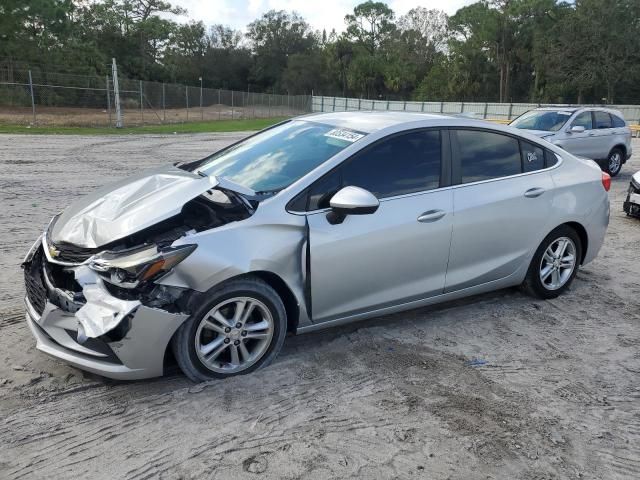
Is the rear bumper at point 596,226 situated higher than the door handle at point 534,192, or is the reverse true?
the door handle at point 534,192

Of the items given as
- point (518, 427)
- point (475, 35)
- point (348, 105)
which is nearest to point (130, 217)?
point (518, 427)

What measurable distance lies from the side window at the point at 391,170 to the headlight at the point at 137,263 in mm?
973

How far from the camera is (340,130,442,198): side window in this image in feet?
12.8

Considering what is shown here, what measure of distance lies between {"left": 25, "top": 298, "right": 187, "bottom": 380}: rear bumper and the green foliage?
109 feet

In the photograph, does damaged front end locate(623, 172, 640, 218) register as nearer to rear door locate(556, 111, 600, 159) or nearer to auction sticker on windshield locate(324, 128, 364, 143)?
rear door locate(556, 111, 600, 159)

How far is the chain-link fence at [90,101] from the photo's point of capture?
2695 centimetres

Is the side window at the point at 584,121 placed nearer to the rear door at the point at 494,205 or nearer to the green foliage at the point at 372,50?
the rear door at the point at 494,205

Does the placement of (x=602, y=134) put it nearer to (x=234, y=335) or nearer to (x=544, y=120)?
(x=544, y=120)

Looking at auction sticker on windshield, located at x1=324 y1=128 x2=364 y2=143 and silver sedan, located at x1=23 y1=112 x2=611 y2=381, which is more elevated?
auction sticker on windshield, located at x1=324 y1=128 x2=364 y2=143

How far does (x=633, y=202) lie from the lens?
8.55m

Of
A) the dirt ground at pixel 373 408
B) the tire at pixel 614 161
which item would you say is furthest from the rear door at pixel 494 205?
the tire at pixel 614 161

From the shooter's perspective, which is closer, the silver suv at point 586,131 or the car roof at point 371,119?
the car roof at point 371,119

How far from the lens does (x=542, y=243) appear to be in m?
4.90

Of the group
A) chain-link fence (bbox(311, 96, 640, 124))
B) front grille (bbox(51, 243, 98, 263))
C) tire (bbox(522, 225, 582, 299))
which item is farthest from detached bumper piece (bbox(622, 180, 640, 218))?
chain-link fence (bbox(311, 96, 640, 124))
